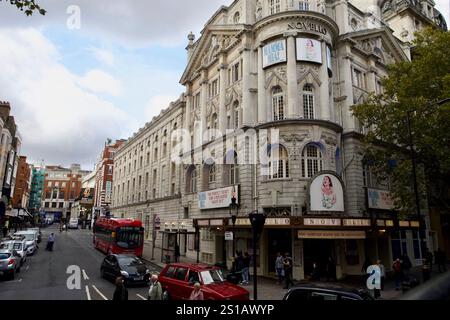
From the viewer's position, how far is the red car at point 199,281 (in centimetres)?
1219

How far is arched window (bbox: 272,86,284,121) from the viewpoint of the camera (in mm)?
26875

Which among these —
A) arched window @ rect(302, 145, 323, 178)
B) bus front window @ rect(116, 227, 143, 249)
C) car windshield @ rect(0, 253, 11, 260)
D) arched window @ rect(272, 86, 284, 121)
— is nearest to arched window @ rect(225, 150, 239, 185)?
arched window @ rect(272, 86, 284, 121)

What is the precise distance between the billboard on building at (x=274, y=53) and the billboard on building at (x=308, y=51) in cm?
117

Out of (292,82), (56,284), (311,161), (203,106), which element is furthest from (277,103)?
(56,284)

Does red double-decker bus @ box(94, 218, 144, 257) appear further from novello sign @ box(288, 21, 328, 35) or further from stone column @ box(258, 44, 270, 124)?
novello sign @ box(288, 21, 328, 35)

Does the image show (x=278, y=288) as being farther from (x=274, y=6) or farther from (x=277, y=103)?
(x=274, y=6)

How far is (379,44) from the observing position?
114 ft

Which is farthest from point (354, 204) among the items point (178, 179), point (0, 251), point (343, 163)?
point (0, 251)

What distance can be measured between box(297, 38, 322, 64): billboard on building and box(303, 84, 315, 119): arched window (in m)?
2.07

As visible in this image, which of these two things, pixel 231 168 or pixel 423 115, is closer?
pixel 423 115

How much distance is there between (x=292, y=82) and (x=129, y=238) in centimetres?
1930
